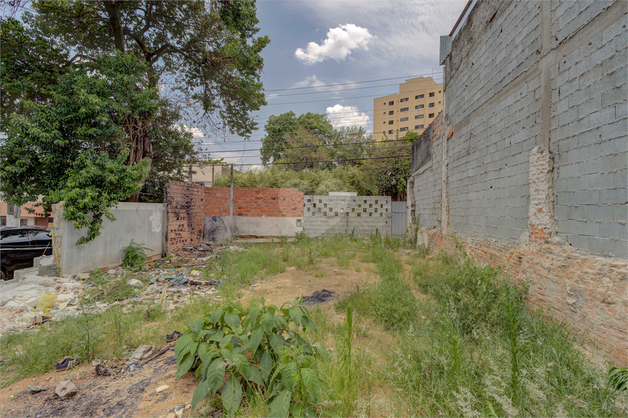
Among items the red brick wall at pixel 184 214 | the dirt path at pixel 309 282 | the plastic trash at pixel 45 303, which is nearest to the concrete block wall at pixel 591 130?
the dirt path at pixel 309 282

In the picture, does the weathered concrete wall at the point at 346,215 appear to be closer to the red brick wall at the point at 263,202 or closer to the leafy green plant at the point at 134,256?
the red brick wall at the point at 263,202

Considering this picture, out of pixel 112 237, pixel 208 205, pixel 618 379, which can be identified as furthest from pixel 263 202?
pixel 618 379

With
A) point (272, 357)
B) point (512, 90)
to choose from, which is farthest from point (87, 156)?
point (512, 90)

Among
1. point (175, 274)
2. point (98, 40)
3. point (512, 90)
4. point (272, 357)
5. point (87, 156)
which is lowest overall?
point (175, 274)

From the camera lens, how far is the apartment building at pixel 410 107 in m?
37.7

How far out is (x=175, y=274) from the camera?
601 cm

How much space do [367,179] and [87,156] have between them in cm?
1498

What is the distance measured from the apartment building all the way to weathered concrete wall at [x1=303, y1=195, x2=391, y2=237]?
93.3 ft

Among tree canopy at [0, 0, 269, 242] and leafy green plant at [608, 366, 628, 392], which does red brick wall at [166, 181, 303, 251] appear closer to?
tree canopy at [0, 0, 269, 242]

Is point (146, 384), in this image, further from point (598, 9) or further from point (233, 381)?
point (598, 9)

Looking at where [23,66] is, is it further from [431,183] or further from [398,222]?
[398,222]

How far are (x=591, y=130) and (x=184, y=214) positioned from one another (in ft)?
29.5

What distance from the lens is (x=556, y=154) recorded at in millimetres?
2898

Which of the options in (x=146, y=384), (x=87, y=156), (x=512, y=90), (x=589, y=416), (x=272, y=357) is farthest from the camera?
(x=87, y=156)
